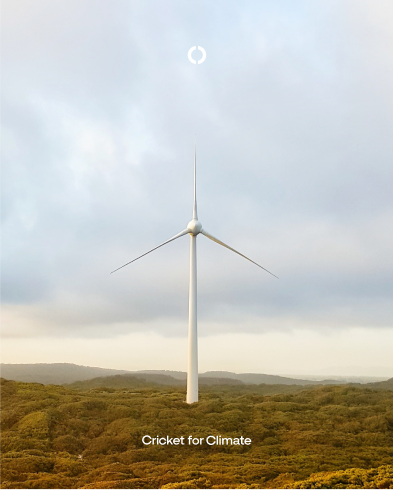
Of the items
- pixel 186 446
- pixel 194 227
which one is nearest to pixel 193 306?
pixel 194 227

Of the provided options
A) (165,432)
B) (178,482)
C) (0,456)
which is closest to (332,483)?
(178,482)

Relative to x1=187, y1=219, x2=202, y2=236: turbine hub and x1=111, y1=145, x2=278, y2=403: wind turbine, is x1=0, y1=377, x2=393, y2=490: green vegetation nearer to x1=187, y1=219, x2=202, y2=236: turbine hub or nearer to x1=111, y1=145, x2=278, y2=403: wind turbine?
x1=111, y1=145, x2=278, y2=403: wind turbine

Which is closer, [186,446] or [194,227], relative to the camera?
[186,446]

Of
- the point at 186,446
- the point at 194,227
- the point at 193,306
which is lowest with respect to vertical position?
the point at 186,446

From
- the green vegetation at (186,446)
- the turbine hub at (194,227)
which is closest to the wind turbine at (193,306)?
the turbine hub at (194,227)

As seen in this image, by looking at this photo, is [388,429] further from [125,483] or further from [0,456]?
[0,456]

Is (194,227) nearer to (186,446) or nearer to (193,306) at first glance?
(193,306)
